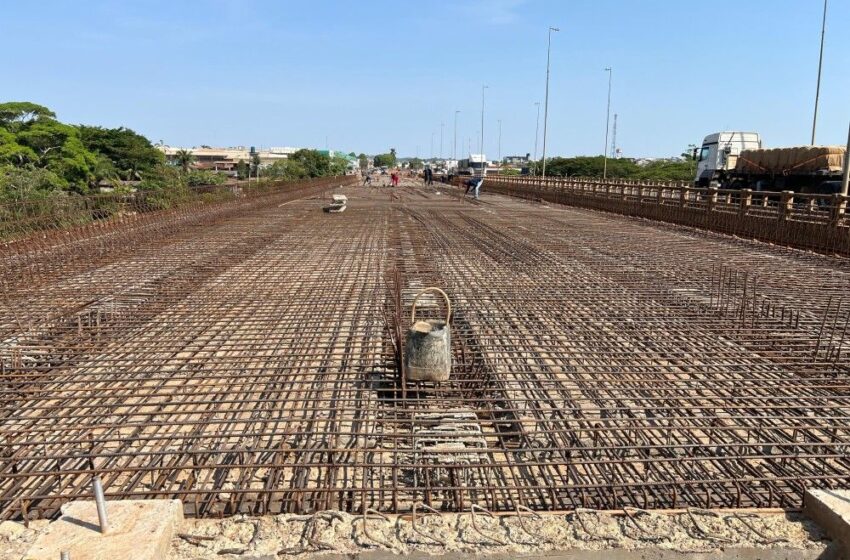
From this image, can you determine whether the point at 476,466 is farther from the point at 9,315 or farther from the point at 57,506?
the point at 9,315

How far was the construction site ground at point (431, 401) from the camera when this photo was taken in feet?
9.02

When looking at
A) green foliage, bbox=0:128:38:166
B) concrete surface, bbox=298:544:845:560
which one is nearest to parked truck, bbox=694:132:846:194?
concrete surface, bbox=298:544:845:560

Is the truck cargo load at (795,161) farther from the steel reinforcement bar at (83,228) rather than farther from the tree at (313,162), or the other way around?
the tree at (313,162)

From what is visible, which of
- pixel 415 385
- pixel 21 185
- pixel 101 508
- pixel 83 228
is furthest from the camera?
pixel 21 185

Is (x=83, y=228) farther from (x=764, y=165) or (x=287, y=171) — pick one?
(x=287, y=171)

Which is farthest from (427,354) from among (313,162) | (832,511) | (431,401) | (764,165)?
(313,162)

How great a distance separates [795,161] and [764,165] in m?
1.73

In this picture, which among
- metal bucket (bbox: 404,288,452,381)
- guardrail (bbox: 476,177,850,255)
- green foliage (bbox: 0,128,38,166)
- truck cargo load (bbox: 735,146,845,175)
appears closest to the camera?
metal bucket (bbox: 404,288,452,381)

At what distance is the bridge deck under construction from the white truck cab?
19157 millimetres

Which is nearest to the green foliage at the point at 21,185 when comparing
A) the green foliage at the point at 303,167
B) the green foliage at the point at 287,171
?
the green foliage at the point at 287,171

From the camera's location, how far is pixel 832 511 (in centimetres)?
256

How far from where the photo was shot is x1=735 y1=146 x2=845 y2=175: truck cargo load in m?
19.5

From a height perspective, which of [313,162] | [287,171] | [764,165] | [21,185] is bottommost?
[21,185]

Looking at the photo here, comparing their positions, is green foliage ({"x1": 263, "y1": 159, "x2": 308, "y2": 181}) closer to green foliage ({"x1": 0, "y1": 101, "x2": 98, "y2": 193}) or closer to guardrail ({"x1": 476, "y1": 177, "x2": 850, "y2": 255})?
green foliage ({"x1": 0, "y1": 101, "x2": 98, "y2": 193})
